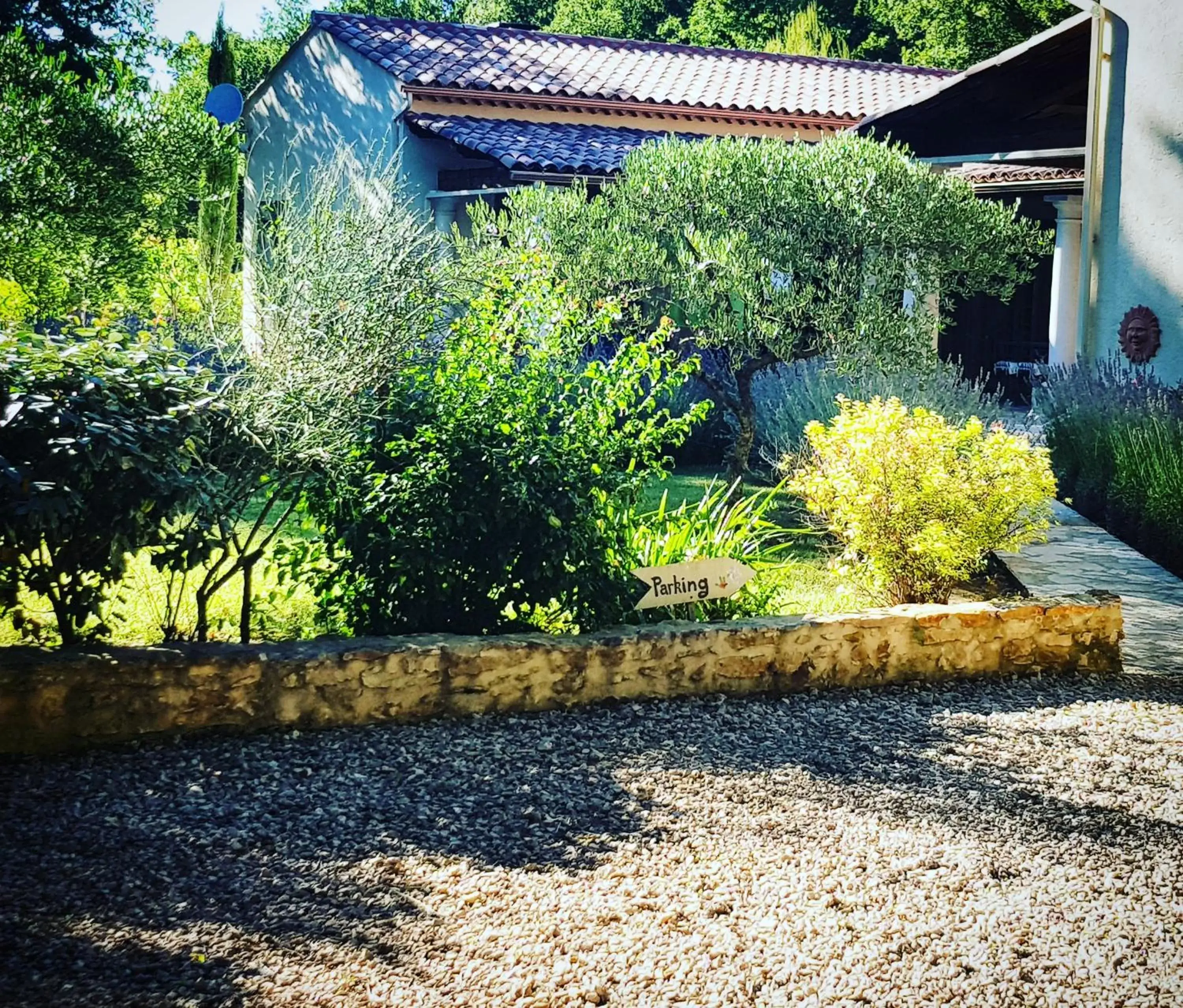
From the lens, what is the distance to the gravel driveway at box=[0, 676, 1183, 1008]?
3072 millimetres

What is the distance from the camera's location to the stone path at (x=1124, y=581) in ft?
20.0

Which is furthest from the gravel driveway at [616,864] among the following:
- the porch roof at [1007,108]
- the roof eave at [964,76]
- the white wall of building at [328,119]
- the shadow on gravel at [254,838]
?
the white wall of building at [328,119]

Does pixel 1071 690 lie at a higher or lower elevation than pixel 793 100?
lower

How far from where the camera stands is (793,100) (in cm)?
2019

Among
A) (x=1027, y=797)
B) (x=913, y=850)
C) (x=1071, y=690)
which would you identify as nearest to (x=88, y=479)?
(x=913, y=850)

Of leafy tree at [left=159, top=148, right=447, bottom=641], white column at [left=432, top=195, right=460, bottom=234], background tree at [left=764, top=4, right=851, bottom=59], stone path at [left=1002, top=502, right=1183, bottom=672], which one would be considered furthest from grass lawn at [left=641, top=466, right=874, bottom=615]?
background tree at [left=764, top=4, right=851, bottom=59]

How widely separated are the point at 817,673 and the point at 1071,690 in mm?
1117

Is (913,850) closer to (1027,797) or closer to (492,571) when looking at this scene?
(1027,797)

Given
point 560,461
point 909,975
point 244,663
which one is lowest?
point 909,975

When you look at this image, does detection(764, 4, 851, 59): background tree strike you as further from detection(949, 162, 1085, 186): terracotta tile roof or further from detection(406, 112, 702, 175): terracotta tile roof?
detection(949, 162, 1085, 186): terracotta tile roof

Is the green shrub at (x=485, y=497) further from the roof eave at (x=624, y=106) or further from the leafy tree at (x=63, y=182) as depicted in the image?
the roof eave at (x=624, y=106)

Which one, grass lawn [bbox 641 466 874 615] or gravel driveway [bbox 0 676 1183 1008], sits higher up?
grass lawn [bbox 641 466 874 615]

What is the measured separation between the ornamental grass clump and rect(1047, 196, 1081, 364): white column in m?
8.62

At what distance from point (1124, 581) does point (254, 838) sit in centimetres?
536
